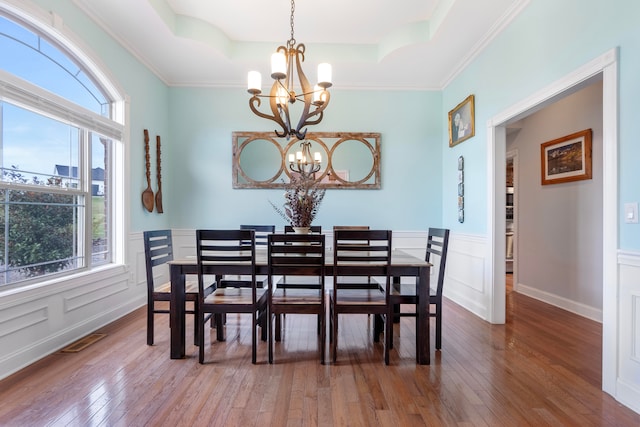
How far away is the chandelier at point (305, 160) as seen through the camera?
15.0 feet

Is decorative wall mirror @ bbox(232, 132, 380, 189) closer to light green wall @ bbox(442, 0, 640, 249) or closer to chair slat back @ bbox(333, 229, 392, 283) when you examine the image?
light green wall @ bbox(442, 0, 640, 249)

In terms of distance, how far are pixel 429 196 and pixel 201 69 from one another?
142 inches

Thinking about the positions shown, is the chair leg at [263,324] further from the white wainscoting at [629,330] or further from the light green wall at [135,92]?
the white wainscoting at [629,330]

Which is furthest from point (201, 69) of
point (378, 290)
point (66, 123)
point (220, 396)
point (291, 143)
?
point (220, 396)

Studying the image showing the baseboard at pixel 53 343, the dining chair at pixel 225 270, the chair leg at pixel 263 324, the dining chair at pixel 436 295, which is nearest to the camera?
the baseboard at pixel 53 343

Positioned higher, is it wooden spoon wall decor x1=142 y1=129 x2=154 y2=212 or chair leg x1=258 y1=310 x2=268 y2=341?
wooden spoon wall decor x1=142 y1=129 x2=154 y2=212

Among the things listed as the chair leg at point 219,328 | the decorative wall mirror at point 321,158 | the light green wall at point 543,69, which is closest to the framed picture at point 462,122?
the light green wall at point 543,69

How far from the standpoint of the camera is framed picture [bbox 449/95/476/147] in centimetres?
382

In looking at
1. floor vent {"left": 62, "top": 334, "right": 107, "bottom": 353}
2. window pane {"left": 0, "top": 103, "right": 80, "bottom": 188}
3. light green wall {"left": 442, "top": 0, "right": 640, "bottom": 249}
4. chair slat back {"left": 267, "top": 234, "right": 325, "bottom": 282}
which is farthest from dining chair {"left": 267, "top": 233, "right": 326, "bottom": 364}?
window pane {"left": 0, "top": 103, "right": 80, "bottom": 188}

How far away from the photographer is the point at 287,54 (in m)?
2.80

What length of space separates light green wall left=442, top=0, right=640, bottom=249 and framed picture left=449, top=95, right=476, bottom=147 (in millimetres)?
82

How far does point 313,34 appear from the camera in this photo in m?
3.82

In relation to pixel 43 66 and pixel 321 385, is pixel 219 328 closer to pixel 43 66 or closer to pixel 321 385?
pixel 321 385

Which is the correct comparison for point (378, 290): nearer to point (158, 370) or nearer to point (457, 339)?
point (457, 339)
